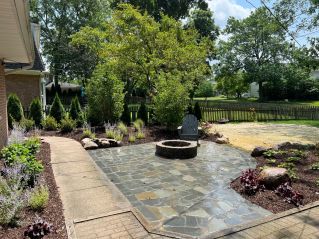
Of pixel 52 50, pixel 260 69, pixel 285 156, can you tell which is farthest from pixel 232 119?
pixel 52 50

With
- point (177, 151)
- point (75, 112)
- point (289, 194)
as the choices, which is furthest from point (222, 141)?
point (75, 112)

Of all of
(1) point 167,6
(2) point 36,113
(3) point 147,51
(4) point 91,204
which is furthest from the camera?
(1) point 167,6

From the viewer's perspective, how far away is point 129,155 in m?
8.62

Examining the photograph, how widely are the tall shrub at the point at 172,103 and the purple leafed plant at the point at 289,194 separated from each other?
6.81m

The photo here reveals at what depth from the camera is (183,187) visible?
576 cm

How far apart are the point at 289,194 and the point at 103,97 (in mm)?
8954

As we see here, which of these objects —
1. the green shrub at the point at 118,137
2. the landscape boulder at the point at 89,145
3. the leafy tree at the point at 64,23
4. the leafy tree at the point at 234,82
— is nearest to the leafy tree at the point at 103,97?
the green shrub at the point at 118,137

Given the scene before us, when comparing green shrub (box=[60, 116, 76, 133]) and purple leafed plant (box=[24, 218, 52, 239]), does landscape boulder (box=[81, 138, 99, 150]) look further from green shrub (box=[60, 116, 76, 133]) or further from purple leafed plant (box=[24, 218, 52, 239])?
purple leafed plant (box=[24, 218, 52, 239])

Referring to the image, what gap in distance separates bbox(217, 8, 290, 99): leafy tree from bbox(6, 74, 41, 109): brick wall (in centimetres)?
2529

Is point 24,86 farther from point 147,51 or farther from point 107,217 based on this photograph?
point 107,217

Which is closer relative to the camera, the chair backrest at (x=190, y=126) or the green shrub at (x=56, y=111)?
the chair backrest at (x=190, y=126)

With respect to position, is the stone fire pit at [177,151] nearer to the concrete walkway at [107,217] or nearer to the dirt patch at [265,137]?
→ the dirt patch at [265,137]

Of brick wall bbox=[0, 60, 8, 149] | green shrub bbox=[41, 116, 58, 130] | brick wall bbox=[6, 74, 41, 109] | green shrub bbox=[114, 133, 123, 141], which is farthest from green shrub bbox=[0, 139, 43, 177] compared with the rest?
brick wall bbox=[6, 74, 41, 109]

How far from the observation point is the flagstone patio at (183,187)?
4305mm
